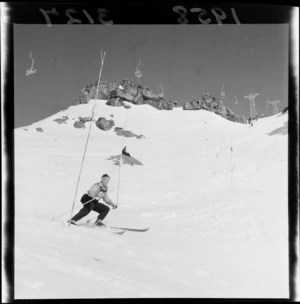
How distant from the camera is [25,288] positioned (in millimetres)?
4543

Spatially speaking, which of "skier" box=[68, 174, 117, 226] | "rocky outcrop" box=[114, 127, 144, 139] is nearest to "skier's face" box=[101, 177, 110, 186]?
"skier" box=[68, 174, 117, 226]

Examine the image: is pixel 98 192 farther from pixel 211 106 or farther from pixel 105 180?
pixel 211 106

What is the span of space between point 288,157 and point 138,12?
8.71 ft

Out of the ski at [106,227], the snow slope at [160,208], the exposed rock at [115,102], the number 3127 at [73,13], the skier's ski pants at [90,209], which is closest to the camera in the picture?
the snow slope at [160,208]

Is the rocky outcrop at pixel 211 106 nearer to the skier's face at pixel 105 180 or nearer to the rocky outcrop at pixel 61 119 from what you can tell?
the skier's face at pixel 105 180

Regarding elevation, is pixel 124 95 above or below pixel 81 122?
→ above

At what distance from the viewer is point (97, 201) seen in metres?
5.59

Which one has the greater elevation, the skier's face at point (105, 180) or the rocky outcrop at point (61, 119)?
the rocky outcrop at point (61, 119)

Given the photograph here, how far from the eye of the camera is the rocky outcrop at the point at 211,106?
5750mm

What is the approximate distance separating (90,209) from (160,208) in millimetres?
997

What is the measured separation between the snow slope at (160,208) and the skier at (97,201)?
3.7 inches

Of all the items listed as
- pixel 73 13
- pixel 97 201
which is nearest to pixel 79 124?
pixel 97 201

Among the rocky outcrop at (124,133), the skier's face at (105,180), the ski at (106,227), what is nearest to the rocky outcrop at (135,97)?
the rocky outcrop at (124,133)

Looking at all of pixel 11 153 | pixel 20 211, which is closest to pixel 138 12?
pixel 11 153
